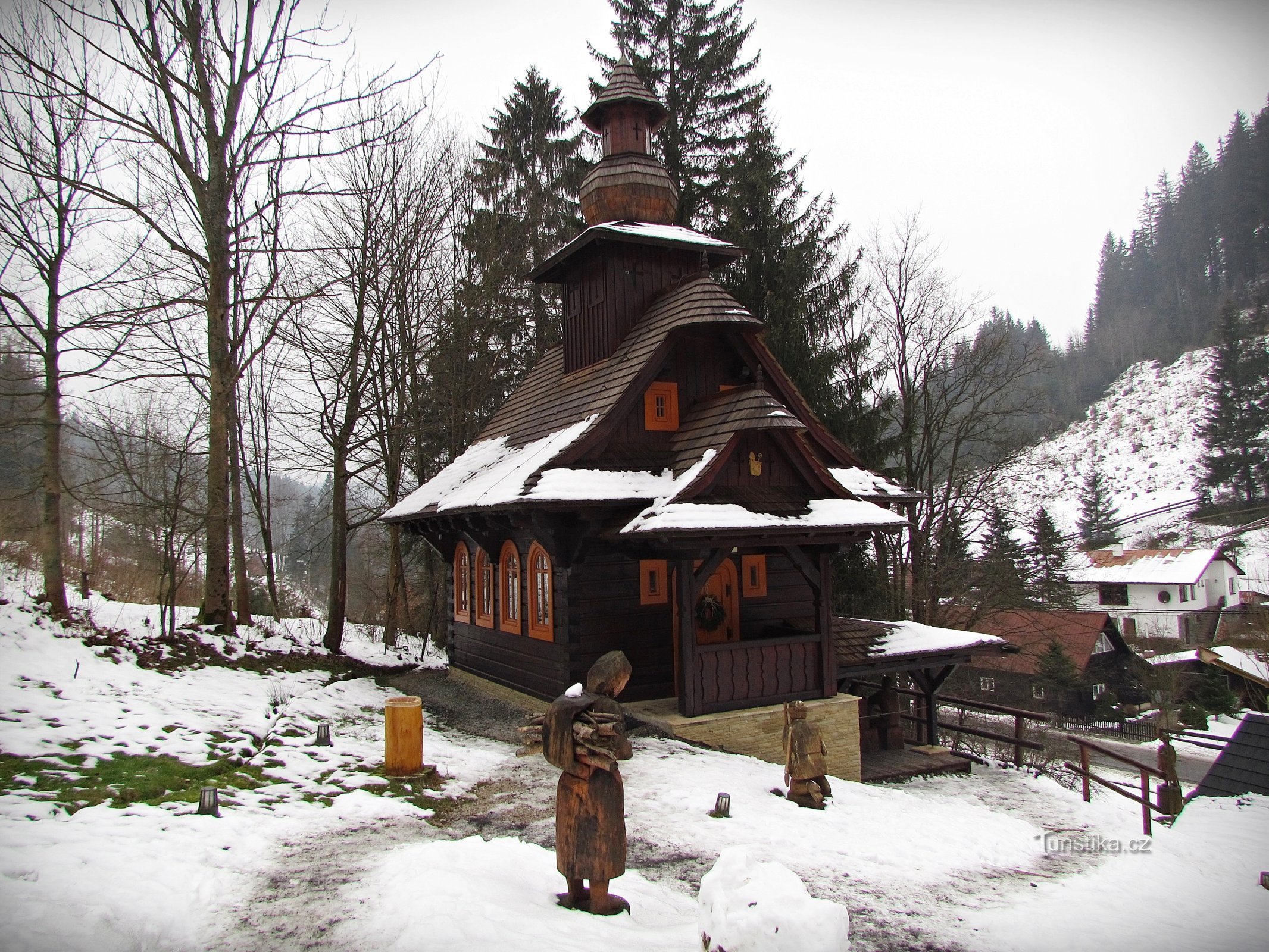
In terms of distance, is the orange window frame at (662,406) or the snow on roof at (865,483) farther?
the snow on roof at (865,483)

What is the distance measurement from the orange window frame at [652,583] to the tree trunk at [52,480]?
27.8 ft

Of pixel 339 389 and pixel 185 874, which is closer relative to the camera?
pixel 185 874

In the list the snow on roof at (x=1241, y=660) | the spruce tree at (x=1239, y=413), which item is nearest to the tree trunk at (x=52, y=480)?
the snow on roof at (x=1241, y=660)

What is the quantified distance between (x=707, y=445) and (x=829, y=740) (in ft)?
15.3

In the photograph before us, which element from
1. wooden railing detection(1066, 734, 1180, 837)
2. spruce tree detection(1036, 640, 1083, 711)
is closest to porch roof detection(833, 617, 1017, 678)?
wooden railing detection(1066, 734, 1180, 837)

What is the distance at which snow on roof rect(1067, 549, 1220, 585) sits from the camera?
43750 millimetres

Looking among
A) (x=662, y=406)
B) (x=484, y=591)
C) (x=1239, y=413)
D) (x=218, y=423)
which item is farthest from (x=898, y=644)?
(x=1239, y=413)

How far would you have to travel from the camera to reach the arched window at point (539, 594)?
1162cm

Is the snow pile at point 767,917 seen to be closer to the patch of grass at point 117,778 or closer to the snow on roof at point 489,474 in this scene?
the patch of grass at point 117,778

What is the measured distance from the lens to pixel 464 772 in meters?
8.18

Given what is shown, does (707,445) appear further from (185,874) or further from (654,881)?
(185,874)

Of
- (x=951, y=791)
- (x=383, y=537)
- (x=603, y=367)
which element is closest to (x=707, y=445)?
(x=603, y=367)

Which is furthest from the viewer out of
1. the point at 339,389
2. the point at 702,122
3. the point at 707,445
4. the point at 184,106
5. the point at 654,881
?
the point at 702,122

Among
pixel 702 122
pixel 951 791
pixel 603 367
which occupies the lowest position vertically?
pixel 951 791
